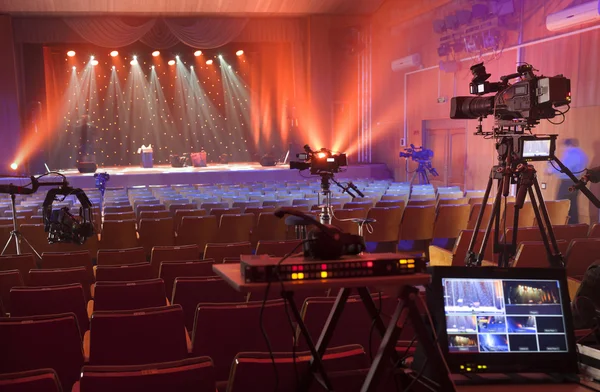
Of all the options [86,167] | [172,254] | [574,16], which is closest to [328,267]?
[172,254]

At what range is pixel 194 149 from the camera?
2036 centimetres

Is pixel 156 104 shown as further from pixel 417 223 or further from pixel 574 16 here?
pixel 417 223

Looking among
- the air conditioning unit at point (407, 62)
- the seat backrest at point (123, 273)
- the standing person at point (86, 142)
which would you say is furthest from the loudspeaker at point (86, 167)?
the seat backrest at point (123, 273)

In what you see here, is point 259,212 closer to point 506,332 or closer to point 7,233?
point 7,233

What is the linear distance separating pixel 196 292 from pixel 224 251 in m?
1.30

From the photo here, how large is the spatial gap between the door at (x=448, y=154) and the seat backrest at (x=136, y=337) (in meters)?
11.8

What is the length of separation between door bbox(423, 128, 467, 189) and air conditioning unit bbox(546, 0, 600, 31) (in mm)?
4156

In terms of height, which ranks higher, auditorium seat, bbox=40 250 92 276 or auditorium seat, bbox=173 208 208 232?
auditorium seat, bbox=173 208 208 232

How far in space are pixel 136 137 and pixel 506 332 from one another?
61.9 ft

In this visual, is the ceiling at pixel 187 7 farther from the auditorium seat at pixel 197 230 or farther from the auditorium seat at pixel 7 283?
the auditorium seat at pixel 7 283

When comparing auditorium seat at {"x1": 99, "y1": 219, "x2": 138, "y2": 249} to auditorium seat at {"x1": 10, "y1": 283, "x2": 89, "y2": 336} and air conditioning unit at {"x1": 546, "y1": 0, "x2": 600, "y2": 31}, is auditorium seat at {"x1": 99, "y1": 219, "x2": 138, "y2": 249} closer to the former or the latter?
auditorium seat at {"x1": 10, "y1": 283, "x2": 89, "y2": 336}

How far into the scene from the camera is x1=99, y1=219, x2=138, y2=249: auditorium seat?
21.6 feet

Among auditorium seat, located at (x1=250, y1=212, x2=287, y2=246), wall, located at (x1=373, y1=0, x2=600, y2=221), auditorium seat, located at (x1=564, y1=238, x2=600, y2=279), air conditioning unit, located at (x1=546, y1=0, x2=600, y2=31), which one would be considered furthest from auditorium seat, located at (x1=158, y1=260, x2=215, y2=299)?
air conditioning unit, located at (x1=546, y1=0, x2=600, y2=31)

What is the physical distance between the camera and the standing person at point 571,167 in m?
9.85
